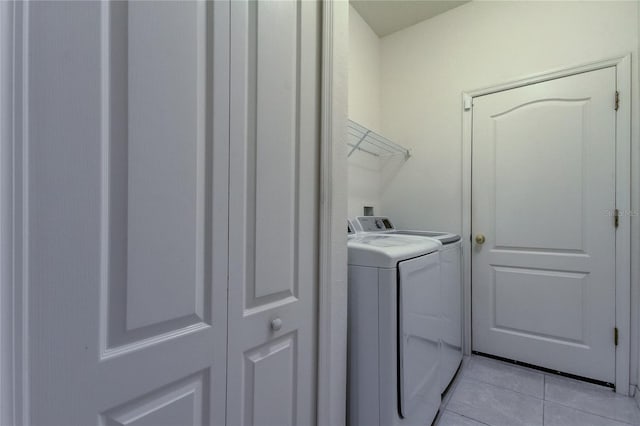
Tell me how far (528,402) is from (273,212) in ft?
6.43

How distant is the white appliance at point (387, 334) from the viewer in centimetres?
115

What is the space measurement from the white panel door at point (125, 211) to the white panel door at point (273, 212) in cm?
5

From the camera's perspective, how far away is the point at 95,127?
526 mm

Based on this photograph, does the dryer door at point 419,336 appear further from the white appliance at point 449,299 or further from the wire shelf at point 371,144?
the wire shelf at point 371,144

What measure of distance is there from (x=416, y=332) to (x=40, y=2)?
147 centimetres

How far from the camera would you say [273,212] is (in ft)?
2.87

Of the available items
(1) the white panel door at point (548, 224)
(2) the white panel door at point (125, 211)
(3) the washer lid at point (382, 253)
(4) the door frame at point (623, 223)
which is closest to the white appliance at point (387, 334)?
(3) the washer lid at point (382, 253)

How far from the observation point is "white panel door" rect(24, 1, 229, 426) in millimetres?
471

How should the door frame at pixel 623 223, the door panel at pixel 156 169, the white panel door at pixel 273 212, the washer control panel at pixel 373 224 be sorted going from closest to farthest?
the door panel at pixel 156 169 < the white panel door at pixel 273 212 < the door frame at pixel 623 223 < the washer control panel at pixel 373 224

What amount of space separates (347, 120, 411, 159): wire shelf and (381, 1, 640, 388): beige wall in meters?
0.12

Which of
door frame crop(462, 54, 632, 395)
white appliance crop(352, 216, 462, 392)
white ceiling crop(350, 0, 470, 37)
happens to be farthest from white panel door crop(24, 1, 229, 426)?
door frame crop(462, 54, 632, 395)

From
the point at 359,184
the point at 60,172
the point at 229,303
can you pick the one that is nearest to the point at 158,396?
the point at 229,303

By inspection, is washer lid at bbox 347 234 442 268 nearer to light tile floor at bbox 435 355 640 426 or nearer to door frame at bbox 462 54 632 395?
light tile floor at bbox 435 355 640 426

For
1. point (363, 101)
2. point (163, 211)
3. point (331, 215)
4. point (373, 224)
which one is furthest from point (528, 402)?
point (363, 101)
